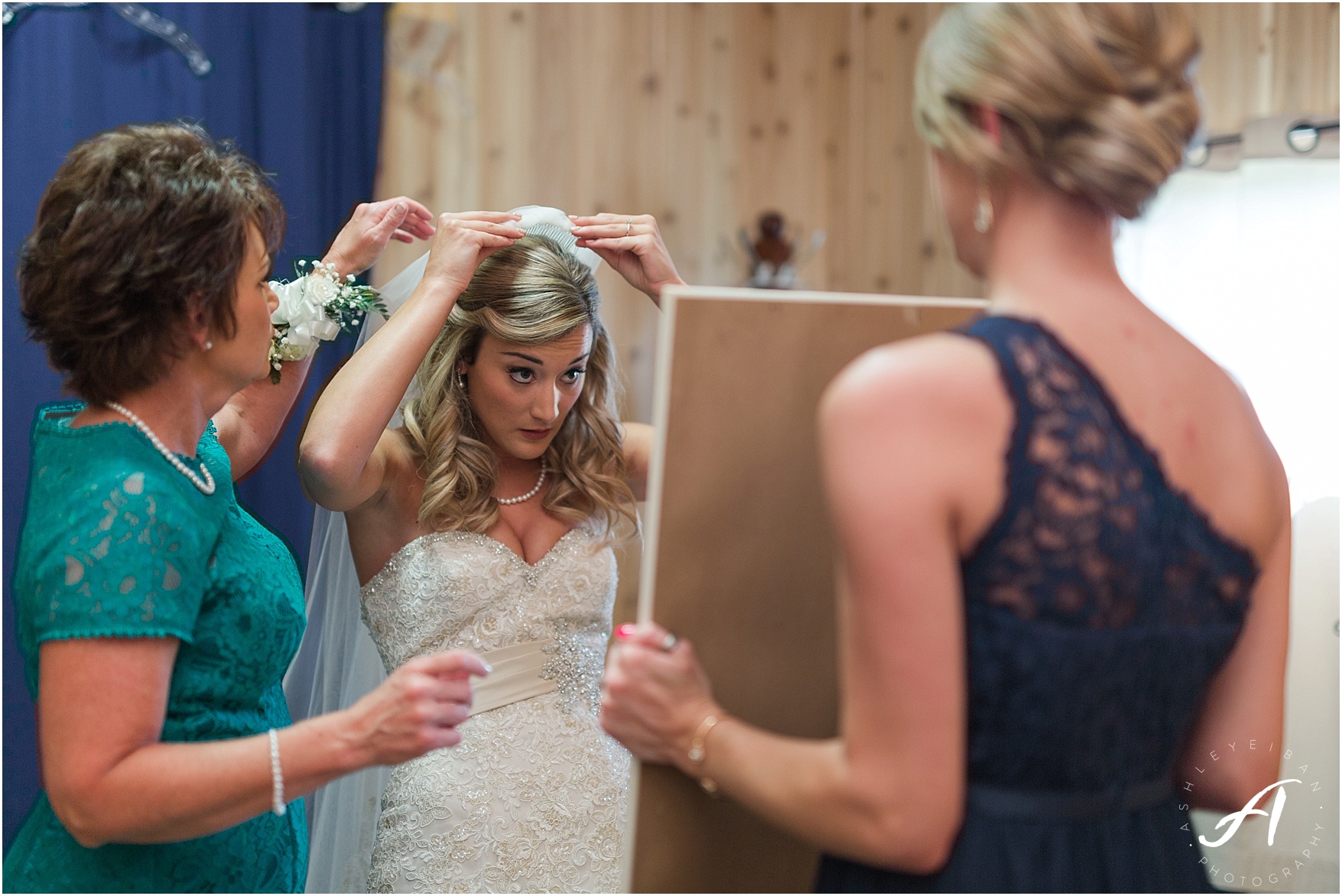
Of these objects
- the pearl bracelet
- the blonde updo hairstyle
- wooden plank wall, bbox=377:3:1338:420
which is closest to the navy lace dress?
the blonde updo hairstyle

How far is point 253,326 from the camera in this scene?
1.24 meters

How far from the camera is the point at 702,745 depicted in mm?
974

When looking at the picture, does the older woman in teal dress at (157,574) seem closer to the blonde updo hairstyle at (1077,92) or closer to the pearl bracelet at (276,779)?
the pearl bracelet at (276,779)

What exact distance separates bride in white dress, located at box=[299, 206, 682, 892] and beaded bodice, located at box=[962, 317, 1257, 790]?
96 centimetres

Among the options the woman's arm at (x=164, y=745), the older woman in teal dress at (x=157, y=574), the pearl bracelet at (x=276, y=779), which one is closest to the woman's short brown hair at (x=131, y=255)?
the older woman in teal dress at (x=157, y=574)

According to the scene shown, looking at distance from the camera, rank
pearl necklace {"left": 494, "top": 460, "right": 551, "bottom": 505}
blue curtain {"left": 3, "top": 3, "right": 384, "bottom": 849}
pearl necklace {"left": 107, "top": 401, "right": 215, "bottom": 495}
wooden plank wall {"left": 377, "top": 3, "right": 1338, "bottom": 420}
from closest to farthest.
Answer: pearl necklace {"left": 107, "top": 401, "right": 215, "bottom": 495}, pearl necklace {"left": 494, "top": 460, "right": 551, "bottom": 505}, blue curtain {"left": 3, "top": 3, "right": 384, "bottom": 849}, wooden plank wall {"left": 377, "top": 3, "right": 1338, "bottom": 420}

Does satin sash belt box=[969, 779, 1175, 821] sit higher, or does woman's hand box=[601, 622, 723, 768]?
woman's hand box=[601, 622, 723, 768]

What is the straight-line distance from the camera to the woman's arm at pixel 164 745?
102 centimetres

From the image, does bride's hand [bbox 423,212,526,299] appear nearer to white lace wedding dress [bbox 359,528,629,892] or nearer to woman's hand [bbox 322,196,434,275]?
woman's hand [bbox 322,196,434,275]

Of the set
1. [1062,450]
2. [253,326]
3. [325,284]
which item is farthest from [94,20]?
[1062,450]

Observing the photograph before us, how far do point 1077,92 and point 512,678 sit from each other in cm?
127

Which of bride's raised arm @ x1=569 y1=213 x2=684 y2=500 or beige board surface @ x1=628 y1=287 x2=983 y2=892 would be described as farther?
bride's raised arm @ x1=569 y1=213 x2=684 y2=500
